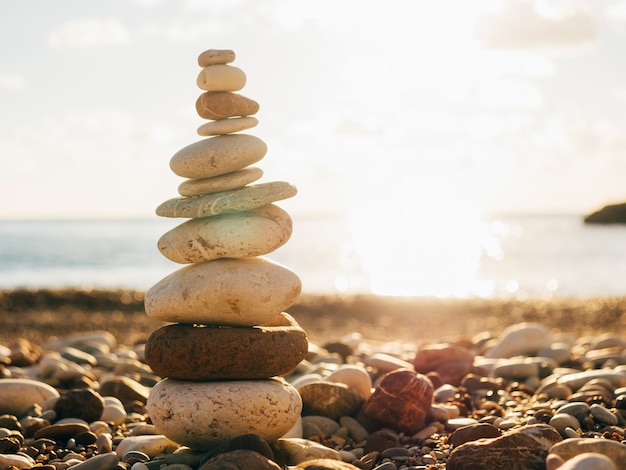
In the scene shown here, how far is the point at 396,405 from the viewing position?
746 centimetres

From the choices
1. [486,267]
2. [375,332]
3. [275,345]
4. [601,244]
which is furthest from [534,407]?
[601,244]

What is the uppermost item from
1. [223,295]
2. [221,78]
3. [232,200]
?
[221,78]

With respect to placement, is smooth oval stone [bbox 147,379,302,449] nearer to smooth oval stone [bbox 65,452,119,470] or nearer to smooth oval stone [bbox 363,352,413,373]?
smooth oval stone [bbox 65,452,119,470]

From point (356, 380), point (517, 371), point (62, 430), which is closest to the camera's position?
point (62, 430)

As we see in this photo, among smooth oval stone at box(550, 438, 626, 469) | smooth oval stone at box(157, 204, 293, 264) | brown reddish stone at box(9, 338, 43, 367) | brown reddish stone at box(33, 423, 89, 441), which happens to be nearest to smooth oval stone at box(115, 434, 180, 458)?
brown reddish stone at box(33, 423, 89, 441)

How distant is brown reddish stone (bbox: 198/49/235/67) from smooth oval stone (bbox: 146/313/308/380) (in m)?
2.34

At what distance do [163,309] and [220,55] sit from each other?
7.50 feet

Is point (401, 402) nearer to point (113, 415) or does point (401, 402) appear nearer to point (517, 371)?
point (517, 371)

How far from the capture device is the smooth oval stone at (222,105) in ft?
22.3

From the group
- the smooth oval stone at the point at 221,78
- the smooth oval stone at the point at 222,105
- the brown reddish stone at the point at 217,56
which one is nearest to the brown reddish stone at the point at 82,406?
the smooth oval stone at the point at 222,105

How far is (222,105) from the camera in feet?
22.2

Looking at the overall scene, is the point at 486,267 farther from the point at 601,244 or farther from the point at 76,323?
the point at 76,323

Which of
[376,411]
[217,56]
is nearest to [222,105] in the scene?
[217,56]

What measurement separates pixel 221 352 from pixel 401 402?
A: 2.04 meters
